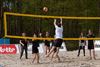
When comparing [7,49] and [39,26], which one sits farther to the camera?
[39,26]

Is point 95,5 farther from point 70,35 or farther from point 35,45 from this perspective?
point 35,45

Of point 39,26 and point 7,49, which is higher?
point 39,26

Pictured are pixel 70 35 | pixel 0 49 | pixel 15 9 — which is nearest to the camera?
pixel 0 49

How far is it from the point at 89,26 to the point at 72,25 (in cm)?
339

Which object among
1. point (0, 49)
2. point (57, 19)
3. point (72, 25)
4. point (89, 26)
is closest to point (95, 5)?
point (89, 26)

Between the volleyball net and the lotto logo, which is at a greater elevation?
the volleyball net

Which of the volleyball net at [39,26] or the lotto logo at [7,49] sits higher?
the volleyball net at [39,26]

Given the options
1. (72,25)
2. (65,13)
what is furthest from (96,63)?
(65,13)

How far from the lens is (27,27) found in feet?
127

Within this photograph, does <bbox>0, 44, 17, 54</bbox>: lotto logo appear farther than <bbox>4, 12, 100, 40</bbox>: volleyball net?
No

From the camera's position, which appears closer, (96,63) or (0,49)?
(96,63)

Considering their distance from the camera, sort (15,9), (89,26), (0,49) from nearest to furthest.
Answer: (0,49), (89,26), (15,9)

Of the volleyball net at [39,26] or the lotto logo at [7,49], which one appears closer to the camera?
the lotto logo at [7,49]

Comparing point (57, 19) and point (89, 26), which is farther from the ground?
point (57, 19)
